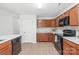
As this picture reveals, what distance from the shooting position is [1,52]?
9.57 feet

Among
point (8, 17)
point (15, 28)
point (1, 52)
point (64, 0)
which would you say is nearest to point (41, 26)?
point (15, 28)

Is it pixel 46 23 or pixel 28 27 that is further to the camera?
pixel 46 23

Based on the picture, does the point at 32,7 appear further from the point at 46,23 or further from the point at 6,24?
the point at 46,23

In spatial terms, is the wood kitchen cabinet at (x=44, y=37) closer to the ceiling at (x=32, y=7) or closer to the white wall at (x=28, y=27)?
the white wall at (x=28, y=27)

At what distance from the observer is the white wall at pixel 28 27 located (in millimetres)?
8453

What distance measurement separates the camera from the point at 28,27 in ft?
27.9

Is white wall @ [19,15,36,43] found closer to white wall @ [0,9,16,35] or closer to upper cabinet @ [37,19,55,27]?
white wall @ [0,9,16,35]

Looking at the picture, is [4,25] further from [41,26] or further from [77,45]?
[77,45]

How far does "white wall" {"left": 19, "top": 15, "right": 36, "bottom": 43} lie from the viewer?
27.7 ft

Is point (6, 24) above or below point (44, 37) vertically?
above

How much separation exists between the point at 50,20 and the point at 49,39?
1.56m

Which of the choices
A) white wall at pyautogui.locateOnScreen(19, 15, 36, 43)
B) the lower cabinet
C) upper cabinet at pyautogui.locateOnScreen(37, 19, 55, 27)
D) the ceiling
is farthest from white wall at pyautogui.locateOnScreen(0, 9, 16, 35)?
the lower cabinet

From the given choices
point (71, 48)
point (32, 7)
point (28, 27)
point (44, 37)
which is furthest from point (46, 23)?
point (71, 48)

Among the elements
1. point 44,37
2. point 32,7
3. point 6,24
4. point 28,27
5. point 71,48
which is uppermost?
point 32,7
